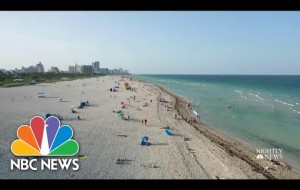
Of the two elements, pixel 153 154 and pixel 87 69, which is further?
pixel 87 69

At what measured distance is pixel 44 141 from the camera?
526 centimetres

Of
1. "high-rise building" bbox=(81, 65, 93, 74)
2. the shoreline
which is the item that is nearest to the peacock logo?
the shoreline

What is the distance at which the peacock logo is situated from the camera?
5.07m

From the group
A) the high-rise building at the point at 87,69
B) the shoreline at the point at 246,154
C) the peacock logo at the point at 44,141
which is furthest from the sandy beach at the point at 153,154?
the high-rise building at the point at 87,69

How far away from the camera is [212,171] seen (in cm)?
976

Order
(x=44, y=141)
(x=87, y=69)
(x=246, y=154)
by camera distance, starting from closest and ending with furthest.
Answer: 1. (x=44, y=141)
2. (x=246, y=154)
3. (x=87, y=69)

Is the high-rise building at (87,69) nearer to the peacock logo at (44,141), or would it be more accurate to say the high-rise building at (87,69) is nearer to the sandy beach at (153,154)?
the sandy beach at (153,154)

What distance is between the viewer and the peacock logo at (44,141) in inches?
200

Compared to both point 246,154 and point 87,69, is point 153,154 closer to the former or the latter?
point 246,154

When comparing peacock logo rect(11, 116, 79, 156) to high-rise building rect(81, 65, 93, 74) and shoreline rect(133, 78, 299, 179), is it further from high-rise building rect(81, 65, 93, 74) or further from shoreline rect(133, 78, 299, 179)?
high-rise building rect(81, 65, 93, 74)

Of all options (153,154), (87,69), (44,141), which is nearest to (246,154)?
(153,154)

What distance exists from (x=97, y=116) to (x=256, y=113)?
13.2 m

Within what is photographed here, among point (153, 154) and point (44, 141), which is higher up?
point (44, 141)
